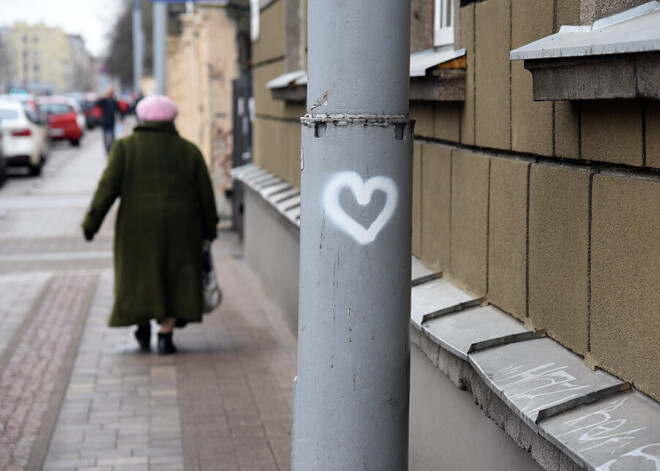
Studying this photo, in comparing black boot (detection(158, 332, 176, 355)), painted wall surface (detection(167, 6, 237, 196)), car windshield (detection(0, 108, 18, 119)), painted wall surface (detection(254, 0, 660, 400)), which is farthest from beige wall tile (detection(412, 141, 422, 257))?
car windshield (detection(0, 108, 18, 119))

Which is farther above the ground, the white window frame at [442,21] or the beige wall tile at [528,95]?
the white window frame at [442,21]

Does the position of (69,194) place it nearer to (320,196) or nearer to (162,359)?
(162,359)

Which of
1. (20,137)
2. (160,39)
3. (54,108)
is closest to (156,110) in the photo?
(160,39)

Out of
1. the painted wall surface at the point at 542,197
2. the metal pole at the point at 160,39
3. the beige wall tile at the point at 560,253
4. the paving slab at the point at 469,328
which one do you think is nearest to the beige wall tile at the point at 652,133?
the painted wall surface at the point at 542,197

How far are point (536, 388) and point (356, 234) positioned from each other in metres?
0.76

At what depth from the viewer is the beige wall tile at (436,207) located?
14.8ft

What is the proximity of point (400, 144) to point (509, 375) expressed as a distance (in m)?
0.91

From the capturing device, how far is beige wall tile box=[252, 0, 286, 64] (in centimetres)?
945

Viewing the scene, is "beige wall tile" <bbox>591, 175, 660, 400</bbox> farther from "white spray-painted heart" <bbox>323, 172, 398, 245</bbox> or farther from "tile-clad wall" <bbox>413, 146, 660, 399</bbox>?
"white spray-painted heart" <bbox>323, 172, 398, 245</bbox>

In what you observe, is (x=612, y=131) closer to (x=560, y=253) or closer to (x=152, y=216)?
(x=560, y=253)

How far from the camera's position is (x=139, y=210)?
23.6 ft

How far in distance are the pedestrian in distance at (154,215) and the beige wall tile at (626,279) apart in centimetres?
463

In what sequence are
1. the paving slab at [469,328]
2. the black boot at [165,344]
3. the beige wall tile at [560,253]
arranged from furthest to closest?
the black boot at [165,344], the paving slab at [469,328], the beige wall tile at [560,253]

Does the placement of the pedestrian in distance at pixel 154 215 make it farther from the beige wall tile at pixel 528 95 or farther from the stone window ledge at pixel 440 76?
the beige wall tile at pixel 528 95
